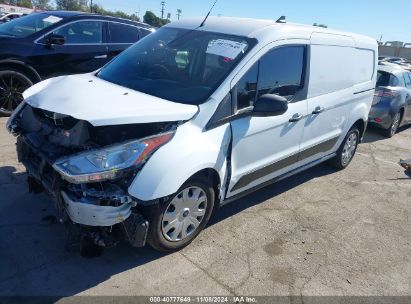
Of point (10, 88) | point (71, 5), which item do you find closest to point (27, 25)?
point (10, 88)

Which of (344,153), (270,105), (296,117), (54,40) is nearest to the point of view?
(270,105)

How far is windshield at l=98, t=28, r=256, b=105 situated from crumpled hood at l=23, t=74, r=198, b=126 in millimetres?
218

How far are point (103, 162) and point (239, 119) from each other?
4.59ft

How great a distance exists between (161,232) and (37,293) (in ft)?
3.34

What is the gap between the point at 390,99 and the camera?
868 cm

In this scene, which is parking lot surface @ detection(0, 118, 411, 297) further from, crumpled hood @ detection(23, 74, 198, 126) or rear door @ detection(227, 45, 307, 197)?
crumpled hood @ detection(23, 74, 198, 126)

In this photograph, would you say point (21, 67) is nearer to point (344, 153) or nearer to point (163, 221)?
point (163, 221)

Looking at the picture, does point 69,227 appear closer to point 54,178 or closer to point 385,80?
point 54,178

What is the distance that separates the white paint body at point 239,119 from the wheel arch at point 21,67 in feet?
10.2

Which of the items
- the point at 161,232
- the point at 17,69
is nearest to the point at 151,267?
the point at 161,232

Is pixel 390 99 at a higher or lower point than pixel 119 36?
lower

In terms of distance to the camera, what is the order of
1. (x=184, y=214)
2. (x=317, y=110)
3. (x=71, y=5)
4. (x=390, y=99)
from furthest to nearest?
(x=71, y=5) < (x=390, y=99) < (x=317, y=110) < (x=184, y=214)

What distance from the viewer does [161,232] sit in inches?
129

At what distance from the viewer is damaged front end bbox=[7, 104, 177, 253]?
2.88m
